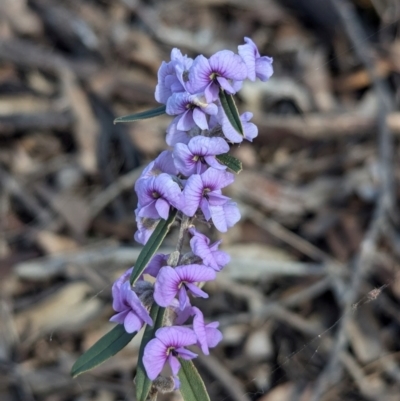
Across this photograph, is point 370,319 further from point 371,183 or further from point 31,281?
point 31,281

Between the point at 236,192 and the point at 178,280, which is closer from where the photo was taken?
the point at 178,280

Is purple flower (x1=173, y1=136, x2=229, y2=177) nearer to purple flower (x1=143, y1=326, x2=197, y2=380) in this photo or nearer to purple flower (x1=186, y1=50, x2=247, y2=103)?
purple flower (x1=186, y1=50, x2=247, y2=103)

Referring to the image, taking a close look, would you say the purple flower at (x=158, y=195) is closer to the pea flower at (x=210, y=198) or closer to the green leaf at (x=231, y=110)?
the pea flower at (x=210, y=198)

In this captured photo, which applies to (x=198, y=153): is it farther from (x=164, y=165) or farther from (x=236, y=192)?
(x=236, y=192)

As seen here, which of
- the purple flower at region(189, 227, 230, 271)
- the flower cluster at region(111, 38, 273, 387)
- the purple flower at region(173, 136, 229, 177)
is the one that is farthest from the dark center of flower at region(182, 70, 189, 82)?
the purple flower at region(189, 227, 230, 271)

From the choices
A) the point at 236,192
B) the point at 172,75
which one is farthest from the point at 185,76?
the point at 236,192

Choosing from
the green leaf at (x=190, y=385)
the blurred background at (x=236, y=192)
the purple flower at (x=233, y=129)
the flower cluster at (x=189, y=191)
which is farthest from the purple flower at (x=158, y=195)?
the blurred background at (x=236, y=192)

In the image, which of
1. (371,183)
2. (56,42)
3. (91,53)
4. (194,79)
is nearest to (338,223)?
(371,183)
